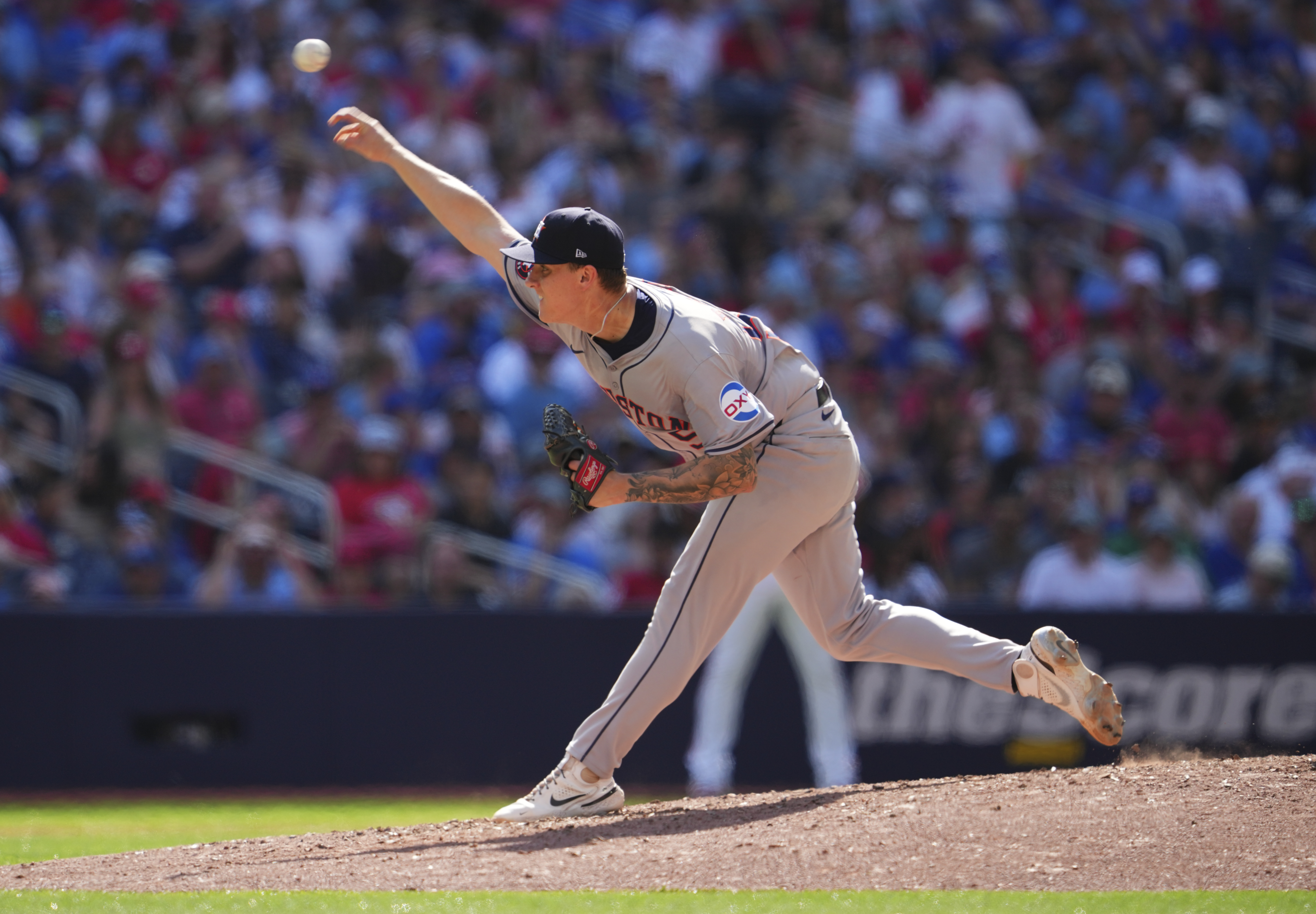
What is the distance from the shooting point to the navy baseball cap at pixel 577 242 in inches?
184

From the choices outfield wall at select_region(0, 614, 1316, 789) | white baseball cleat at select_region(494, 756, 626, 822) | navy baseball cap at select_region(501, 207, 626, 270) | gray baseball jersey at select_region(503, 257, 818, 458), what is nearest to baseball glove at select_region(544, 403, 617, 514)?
gray baseball jersey at select_region(503, 257, 818, 458)

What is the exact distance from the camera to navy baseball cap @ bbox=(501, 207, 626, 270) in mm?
4680

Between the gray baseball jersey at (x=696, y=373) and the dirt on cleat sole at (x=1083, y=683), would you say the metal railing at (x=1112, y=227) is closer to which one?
the dirt on cleat sole at (x=1083, y=683)

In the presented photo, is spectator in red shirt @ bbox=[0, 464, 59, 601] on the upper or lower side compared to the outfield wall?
upper

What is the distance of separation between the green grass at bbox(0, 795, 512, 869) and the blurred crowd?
1247mm

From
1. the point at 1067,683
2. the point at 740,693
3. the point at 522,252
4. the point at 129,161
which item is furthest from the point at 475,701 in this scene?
the point at 129,161

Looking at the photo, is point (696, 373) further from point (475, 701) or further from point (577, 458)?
point (475, 701)

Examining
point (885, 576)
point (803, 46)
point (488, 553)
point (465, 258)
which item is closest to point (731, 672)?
point (885, 576)

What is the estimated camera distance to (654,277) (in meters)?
11.4

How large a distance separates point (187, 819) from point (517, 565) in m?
2.63

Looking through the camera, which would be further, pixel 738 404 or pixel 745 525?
pixel 745 525

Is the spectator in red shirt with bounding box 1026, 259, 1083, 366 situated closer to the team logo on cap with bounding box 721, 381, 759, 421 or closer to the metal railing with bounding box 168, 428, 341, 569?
the metal railing with bounding box 168, 428, 341, 569

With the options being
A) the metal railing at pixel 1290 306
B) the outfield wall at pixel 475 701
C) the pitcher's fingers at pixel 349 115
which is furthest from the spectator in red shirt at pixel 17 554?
the metal railing at pixel 1290 306

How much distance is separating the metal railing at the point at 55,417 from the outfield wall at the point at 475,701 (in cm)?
154
